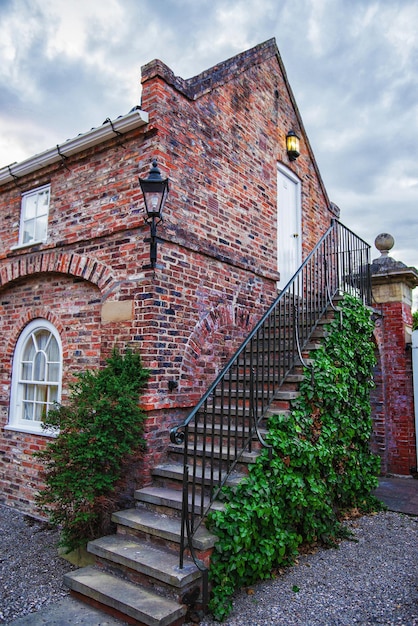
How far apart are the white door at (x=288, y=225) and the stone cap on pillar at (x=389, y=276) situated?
147 cm

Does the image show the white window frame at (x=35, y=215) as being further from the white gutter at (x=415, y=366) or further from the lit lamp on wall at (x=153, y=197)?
the white gutter at (x=415, y=366)

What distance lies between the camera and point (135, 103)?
5.52m

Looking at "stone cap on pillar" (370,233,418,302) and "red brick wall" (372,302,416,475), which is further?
"stone cap on pillar" (370,233,418,302)

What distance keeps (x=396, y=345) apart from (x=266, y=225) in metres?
3.41

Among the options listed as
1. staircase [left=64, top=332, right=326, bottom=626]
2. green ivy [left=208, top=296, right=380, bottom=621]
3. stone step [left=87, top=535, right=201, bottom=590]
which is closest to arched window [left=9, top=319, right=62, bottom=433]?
staircase [left=64, top=332, right=326, bottom=626]

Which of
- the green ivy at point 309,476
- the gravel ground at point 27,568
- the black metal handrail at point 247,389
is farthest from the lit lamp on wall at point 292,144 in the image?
the gravel ground at point 27,568

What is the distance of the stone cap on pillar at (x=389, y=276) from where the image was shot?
7715mm

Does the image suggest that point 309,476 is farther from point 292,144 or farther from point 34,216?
point 292,144

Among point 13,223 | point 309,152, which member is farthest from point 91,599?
point 309,152

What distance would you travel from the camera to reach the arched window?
229 inches

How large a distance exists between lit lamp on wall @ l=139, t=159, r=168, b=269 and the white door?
3237 millimetres

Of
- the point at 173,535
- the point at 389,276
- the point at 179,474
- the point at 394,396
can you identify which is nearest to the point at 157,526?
the point at 173,535

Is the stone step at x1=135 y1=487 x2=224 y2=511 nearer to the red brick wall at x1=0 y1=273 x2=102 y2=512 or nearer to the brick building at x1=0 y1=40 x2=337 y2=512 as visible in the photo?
the brick building at x1=0 y1=40 x2=337 y2=512

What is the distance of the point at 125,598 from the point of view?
3.09m
